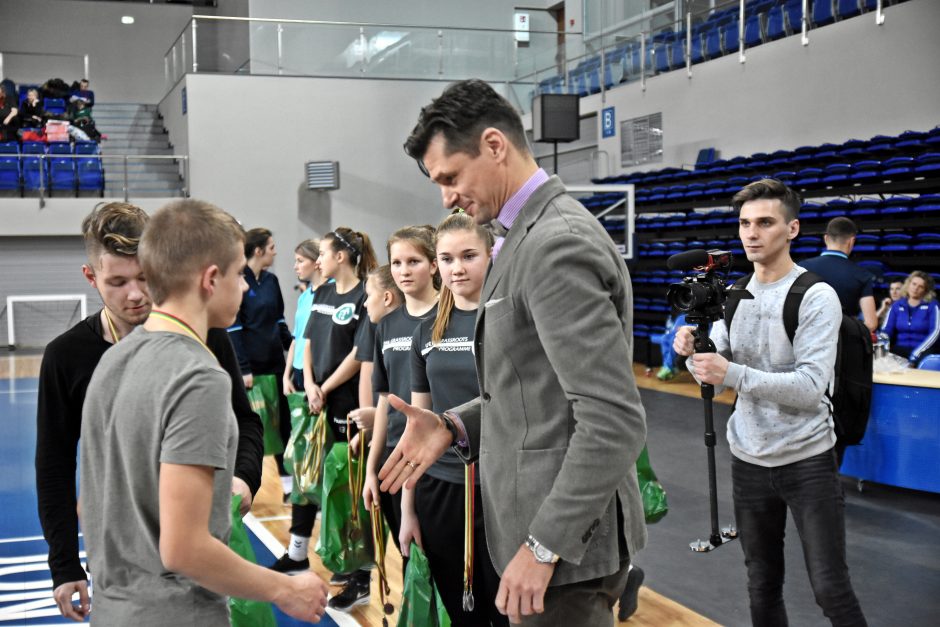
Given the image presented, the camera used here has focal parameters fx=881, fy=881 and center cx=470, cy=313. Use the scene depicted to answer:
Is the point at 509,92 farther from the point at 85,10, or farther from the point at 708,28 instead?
the point at 85,10

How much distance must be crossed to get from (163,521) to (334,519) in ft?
7.95

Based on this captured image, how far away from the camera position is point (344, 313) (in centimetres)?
464

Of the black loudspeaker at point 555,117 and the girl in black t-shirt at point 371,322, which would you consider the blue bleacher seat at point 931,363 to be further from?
the black loudspeaker at point 555,117

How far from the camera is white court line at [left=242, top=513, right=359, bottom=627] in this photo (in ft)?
12.9

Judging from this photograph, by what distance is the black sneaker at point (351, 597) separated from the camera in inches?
160

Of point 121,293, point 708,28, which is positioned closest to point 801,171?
point 708,28

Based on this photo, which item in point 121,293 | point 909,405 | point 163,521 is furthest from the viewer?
point 909,405

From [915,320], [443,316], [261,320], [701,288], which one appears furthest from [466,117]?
[915,320]

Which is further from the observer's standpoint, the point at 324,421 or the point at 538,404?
the point at 324,421

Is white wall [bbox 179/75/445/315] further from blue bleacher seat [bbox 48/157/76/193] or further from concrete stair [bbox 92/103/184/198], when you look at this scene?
blue bleacher seat [bbox 48/157/76/193]

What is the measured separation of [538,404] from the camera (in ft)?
5.34

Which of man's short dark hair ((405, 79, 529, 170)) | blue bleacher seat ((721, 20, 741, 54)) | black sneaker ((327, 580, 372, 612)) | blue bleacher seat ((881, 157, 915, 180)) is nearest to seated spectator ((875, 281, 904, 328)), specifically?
blue bleacher seat ((881, 157, 915, 180))

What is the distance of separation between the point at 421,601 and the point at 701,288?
138 centimetres

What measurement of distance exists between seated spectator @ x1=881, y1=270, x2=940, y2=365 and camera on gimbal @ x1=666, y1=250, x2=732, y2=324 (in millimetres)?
5741
